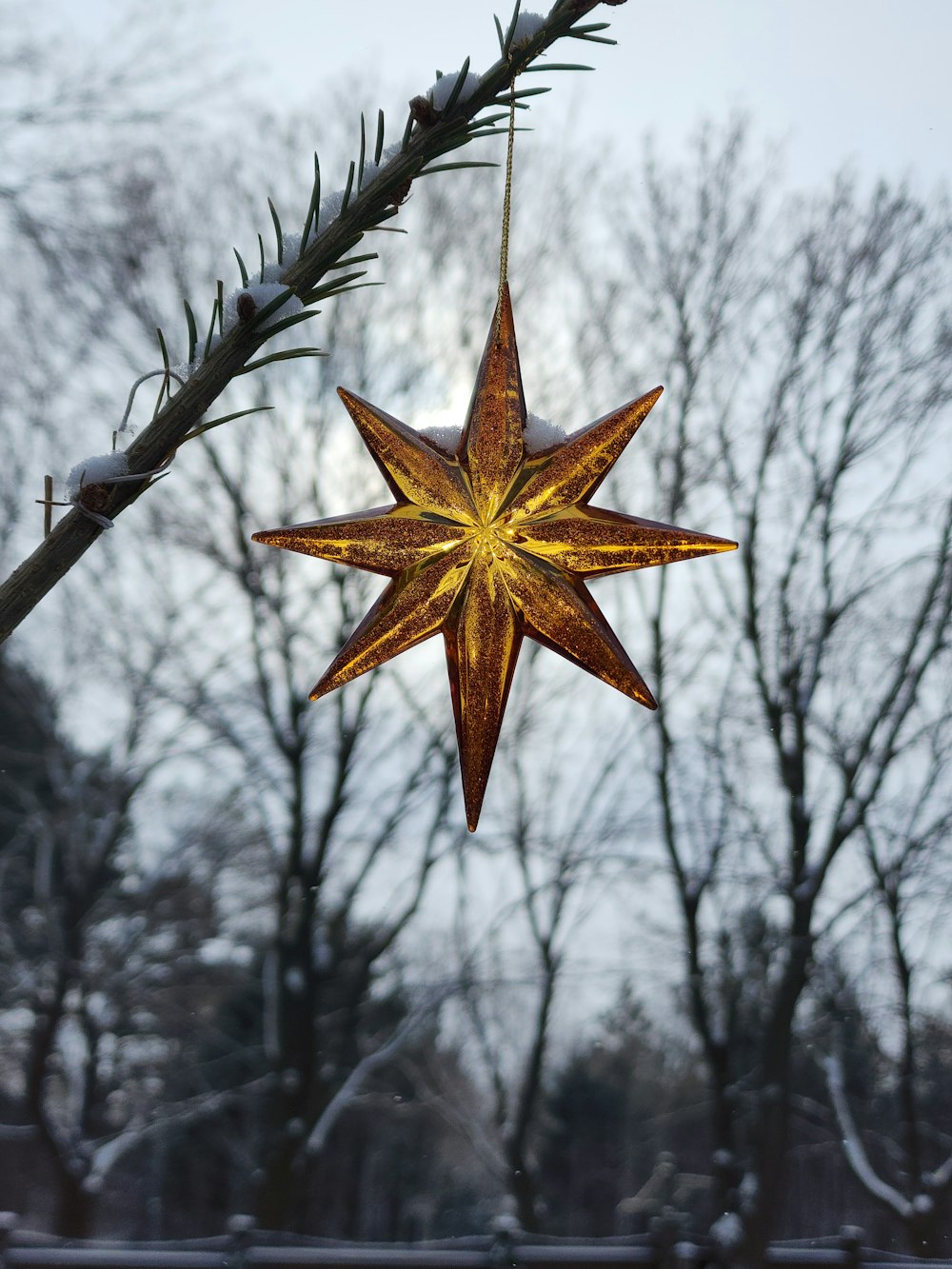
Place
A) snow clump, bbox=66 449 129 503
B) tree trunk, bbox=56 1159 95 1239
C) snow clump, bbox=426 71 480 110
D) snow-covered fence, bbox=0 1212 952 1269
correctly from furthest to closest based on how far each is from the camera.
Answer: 1. tree trunk, bbox=56 1159 95 1239
2. snow-covered fence, bbox=0 1212 952 1269
3. snow clump, bbox=426 71 480 110
4. snow clump, bbox=66 449 129 503

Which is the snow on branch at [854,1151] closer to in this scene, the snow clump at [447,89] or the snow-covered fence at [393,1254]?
the snow-covered fence at [393,1254]

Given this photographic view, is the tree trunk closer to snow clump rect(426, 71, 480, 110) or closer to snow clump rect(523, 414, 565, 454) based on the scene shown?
snow clump rect(523, 414, 565, 454)

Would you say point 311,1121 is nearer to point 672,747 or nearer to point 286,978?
point 286,978

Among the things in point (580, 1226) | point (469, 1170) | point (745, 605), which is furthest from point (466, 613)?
point (580, 1226)

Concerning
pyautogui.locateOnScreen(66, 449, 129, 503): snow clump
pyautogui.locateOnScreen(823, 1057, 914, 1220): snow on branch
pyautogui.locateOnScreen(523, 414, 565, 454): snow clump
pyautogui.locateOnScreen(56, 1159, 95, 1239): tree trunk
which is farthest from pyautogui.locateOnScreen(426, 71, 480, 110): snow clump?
pyautogui.locateOnScreen(823, 1057, 914, 1220): snow on branch

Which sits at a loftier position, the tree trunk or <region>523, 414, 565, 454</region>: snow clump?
<region>523, 414, 565, 454</region>: snow clump

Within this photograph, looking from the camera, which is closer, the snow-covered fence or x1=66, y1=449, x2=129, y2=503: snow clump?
x1=66, y1=449, x2=129, y2=503: snow clump

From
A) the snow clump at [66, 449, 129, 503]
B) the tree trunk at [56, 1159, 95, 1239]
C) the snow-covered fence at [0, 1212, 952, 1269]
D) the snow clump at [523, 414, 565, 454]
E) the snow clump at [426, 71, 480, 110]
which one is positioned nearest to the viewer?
the snow clump at [66, 449, 129, 503]
